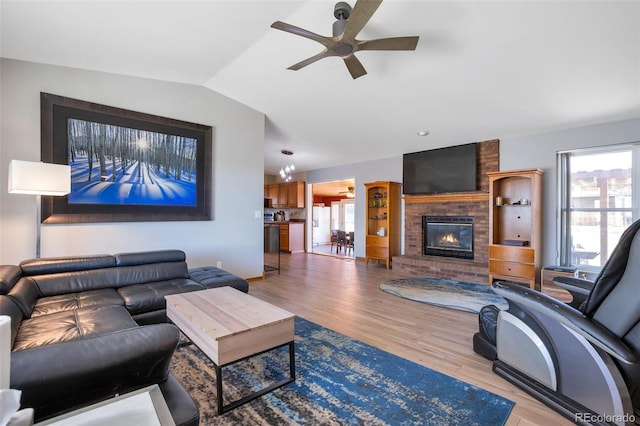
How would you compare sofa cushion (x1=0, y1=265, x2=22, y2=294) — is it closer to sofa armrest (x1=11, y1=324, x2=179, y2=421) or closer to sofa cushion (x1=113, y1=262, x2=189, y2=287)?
sofa cushion (x1=113, y1=262, x2=189, y2=287)

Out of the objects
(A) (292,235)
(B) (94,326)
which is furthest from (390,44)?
(A) (292,235)

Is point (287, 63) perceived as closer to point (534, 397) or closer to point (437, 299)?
point (437, 299)

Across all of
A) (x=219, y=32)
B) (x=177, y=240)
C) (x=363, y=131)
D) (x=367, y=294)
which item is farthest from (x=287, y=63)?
(x=367, y=294)

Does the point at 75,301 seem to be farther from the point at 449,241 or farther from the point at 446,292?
the point at 449,241

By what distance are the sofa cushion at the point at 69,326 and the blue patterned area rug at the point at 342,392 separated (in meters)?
0.56

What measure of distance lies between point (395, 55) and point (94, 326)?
377cm

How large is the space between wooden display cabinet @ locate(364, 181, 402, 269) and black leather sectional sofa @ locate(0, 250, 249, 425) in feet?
12.6

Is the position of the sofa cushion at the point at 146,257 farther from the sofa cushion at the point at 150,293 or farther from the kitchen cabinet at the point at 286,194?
the kitchen cabinet at the point at 286,194

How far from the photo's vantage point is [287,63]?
146 inches

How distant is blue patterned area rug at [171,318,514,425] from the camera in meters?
1.73

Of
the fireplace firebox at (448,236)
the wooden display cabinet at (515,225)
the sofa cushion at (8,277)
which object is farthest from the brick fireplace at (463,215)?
the sofa cushion at (8,277)

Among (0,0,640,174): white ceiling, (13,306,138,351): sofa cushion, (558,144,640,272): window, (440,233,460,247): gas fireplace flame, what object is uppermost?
(0,0,640,174): white ceiling

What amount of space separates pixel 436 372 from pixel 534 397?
595 millimetres

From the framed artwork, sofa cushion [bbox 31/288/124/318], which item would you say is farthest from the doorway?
sofa cushion [bbox 31/288/124/318]
